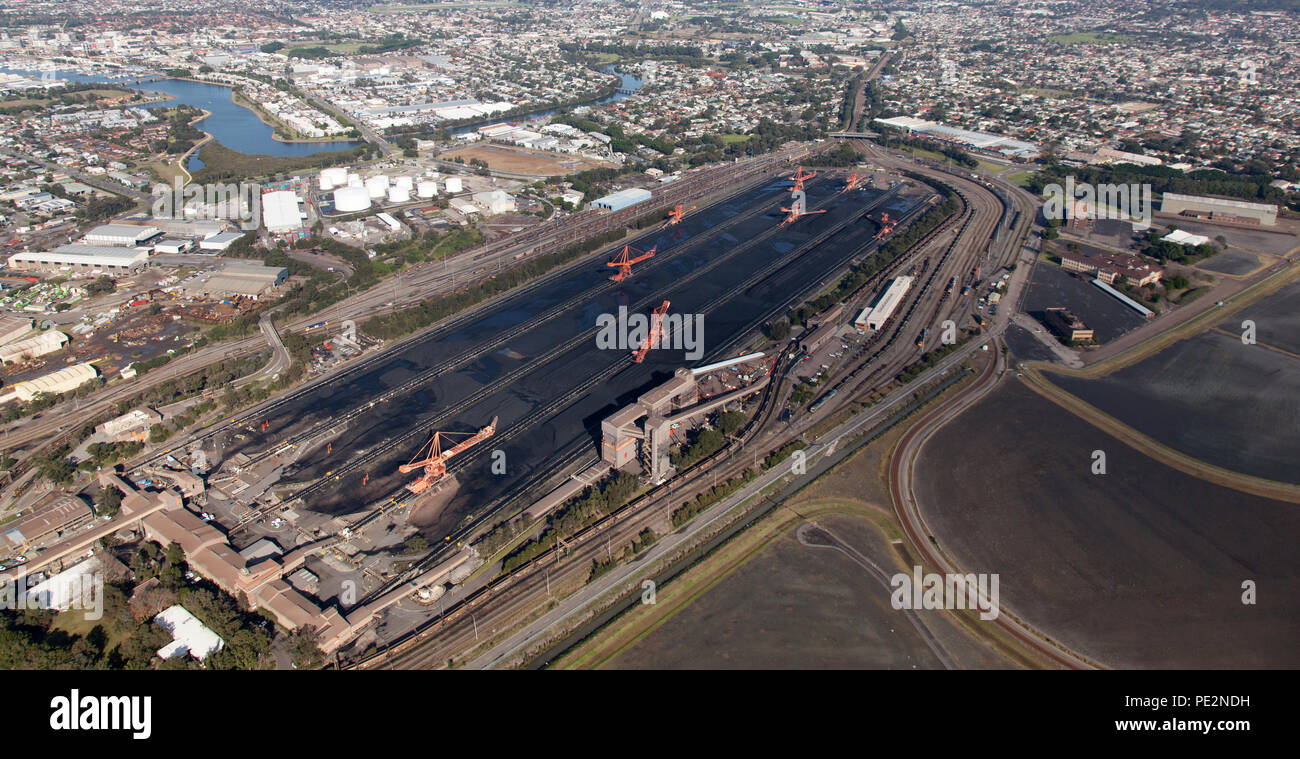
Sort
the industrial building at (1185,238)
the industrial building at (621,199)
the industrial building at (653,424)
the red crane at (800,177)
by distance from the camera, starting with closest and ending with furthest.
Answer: the industrial building at (653,424) < the industrial building at (1185,238) < the industrial building at (621,199) < the red crane at (800,177)

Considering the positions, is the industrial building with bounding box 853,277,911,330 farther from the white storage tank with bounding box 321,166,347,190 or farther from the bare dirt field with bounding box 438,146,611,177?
the white storage tank with bounding box 321,166,347,190

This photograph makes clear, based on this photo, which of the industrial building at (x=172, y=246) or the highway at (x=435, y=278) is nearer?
the highway at (x=435, y=278)

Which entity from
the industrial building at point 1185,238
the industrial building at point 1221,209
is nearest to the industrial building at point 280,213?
the industrial building at point 1185,238

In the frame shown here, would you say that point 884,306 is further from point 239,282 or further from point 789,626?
point 239,282

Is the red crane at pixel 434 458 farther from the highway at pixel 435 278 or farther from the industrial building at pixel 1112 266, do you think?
the industrial building at pixel 1112 266

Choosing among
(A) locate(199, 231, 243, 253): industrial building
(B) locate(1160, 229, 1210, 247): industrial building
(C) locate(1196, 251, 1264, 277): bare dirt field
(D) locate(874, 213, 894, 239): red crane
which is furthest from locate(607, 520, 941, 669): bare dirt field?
(A) locate(199, 231, 243, 253): industrial building

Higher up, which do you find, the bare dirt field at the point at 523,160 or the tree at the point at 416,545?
the bare dirt field at the point at 523,160
